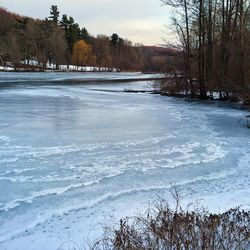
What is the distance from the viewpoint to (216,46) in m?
23.4

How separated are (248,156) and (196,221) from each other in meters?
4.58

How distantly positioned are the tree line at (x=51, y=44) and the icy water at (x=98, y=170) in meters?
66.3

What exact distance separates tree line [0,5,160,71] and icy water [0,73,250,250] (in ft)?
218

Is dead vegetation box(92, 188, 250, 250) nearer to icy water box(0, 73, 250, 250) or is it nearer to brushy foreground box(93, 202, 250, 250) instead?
brushy foreground box(93, 202, 250, 250)

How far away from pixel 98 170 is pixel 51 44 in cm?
8162

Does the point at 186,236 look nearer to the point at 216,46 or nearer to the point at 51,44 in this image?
the point at 216,46

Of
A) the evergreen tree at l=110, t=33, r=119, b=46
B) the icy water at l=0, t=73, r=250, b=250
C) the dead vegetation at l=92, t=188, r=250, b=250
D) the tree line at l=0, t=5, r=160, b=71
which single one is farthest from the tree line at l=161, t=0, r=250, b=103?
the evergreen tree at l=110, t=33, r=119, b=46

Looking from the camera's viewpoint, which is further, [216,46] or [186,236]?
[216,46]

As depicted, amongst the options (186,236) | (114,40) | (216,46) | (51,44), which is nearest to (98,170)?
(186,236)

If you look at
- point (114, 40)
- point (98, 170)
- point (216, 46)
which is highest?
point (114, 40)

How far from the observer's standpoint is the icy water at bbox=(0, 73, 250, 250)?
4727 mm

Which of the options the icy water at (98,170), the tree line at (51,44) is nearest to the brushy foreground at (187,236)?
the icy water at (98,170)

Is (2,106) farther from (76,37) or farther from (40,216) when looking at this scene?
(76,37)

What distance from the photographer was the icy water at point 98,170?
473 cm
